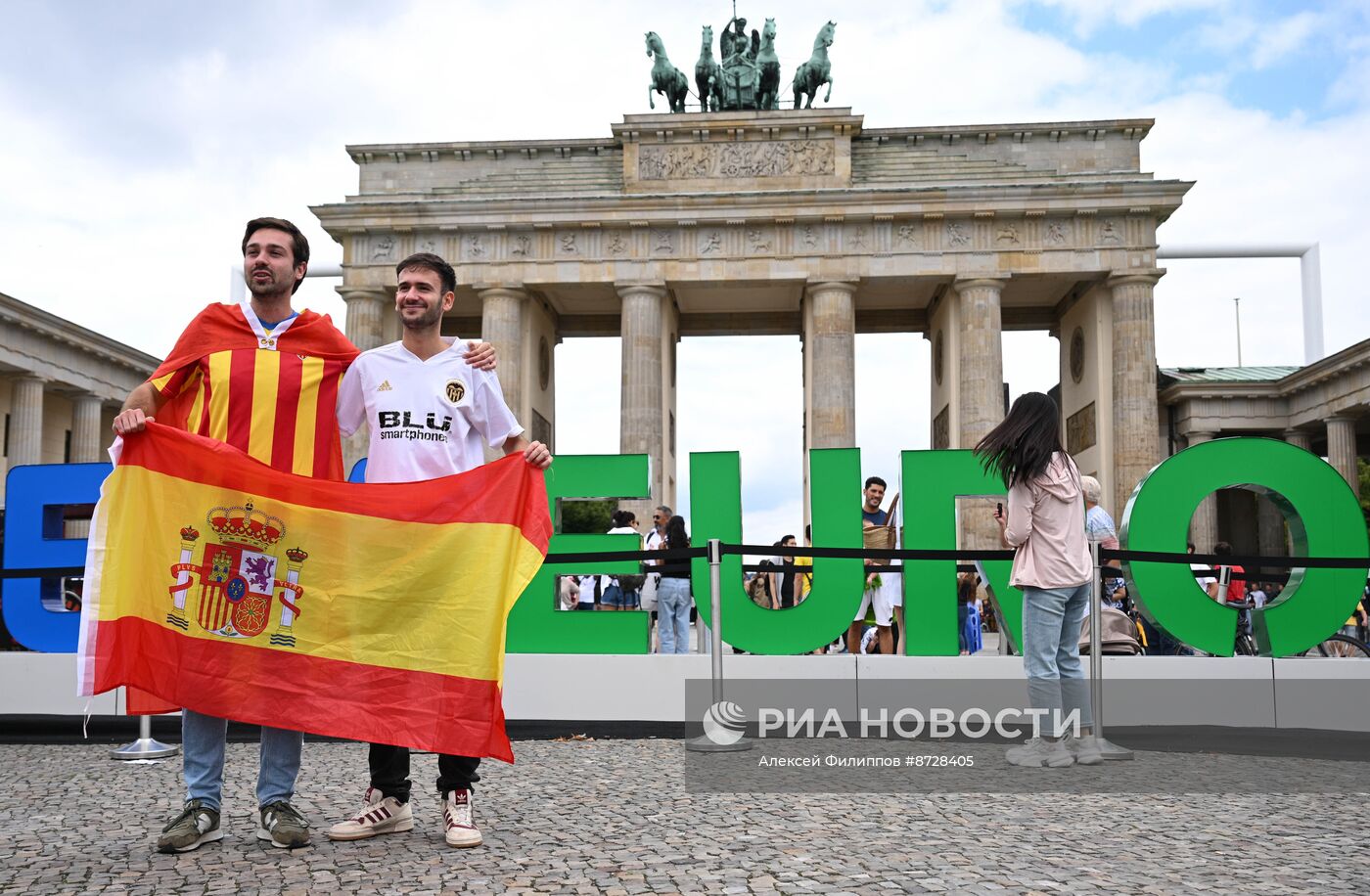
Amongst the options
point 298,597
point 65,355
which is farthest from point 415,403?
point 65,355

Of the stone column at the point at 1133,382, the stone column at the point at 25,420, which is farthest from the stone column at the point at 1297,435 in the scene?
the stone column at the point at 25,420

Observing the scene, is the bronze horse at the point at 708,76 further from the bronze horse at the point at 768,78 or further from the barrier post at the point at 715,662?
the barrier post at the point at 715,662

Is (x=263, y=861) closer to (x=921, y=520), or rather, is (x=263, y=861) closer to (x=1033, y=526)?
(x=1033, y=526)

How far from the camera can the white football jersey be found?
16.2 feet

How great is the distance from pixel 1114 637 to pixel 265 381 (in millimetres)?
6715

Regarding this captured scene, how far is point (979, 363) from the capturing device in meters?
37.2

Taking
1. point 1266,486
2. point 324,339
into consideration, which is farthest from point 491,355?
point 1266,486

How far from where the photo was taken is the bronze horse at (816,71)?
4153cm

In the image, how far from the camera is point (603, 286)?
39719 mm

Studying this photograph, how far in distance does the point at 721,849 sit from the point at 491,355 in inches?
89.3

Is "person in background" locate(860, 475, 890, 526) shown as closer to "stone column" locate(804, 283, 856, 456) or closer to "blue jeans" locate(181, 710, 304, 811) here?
"blue jeans" locate(181, 710, 304, 811)

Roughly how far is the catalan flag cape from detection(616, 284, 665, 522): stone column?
31813 millimetres

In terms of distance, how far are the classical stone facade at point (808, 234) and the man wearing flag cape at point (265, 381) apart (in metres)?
31.9

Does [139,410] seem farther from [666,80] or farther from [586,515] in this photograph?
[586,515]
